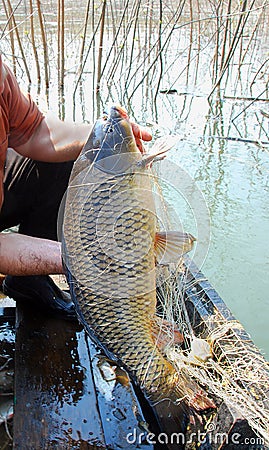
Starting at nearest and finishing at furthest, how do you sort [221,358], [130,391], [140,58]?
[221,358] < [130,391] < [140,58]

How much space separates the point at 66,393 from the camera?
1794 millimetres

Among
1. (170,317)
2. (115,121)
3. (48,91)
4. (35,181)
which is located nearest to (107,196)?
(115,121)

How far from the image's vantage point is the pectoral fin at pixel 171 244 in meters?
1.48

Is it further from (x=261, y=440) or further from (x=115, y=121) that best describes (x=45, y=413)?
(x=115, y=121)

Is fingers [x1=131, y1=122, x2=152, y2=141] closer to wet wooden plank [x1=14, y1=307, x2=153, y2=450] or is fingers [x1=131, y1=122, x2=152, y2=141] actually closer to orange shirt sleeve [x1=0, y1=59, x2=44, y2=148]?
orange shirt sleeve [x1=0, y1=59, x2=44, y2=148]

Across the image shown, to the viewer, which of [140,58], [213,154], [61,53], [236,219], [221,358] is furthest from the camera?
[140,58]

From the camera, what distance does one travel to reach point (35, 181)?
2229mm

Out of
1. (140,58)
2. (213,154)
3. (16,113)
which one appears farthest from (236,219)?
(140,58)

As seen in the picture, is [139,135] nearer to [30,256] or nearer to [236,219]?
[30,256]

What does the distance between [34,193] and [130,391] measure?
0.90m

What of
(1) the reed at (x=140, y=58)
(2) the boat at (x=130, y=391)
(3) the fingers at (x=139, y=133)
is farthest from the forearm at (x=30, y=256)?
(1) the reed at (x=140, y=58)

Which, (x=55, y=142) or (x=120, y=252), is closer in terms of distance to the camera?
(x=120, y=252)

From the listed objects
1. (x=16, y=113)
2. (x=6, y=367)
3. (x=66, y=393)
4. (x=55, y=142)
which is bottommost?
(x=6, y=367)

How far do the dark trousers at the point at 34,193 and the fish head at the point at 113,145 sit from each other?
63cm
